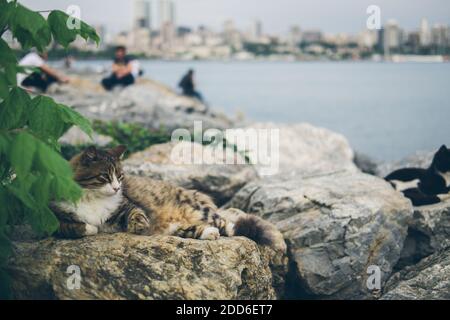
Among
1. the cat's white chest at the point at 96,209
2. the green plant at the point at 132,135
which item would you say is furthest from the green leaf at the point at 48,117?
the green plant at the point at 132,135

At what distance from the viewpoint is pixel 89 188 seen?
22.1ft

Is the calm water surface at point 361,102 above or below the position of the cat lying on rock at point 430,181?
below

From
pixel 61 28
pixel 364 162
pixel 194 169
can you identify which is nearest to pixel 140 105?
pixel 364 162

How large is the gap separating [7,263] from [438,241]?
4980 mm

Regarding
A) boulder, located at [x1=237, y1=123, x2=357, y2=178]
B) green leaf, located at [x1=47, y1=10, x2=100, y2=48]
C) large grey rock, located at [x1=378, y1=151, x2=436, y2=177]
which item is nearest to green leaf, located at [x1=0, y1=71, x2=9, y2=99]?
green leaf, located at [x1=47, y1=10, x2=100, y2=48]

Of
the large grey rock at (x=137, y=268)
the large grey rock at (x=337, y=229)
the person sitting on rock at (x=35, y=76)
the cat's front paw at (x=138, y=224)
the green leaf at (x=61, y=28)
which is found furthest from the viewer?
the person sitting on rock at (x=35, y=76)

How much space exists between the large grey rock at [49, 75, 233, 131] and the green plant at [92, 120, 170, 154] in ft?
2.35

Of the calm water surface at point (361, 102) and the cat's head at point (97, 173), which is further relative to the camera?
the calm water surface at point (361, 102)

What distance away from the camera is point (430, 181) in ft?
29.9

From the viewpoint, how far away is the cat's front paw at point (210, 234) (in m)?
6.77

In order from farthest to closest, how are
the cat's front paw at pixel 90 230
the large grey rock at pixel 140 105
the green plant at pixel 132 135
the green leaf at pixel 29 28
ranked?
the large grey rock at pixel 140 105 < the green plant at pixel 132 135 < the cat's front paw at pixel 90 230 < the green leaf at pixel 29 28

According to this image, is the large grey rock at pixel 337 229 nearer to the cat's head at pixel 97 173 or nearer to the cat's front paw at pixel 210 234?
the cat's front paw at pixel 210 234

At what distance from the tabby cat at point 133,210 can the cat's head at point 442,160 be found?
3.11 metres
